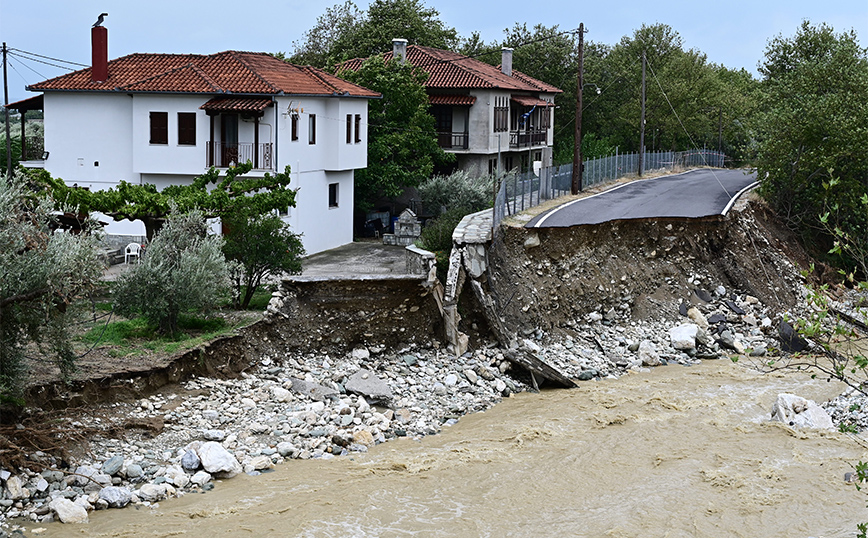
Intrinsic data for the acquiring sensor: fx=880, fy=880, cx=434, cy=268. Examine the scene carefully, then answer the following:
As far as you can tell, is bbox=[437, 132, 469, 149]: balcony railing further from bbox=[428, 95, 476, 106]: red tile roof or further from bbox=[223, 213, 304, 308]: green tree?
bbox=[223, 213, 304, 308]: green tree

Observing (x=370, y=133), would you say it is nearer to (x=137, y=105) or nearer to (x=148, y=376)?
(x=137, y=105)

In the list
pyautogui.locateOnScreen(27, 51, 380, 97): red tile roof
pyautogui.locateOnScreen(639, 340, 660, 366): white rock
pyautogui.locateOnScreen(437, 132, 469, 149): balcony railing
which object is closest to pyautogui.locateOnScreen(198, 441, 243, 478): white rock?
pyautogui.locateOnScreen(639, 340, 660, 366): white rock

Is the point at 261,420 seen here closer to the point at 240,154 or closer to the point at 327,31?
the point at 240,154

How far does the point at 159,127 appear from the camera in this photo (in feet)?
98.7

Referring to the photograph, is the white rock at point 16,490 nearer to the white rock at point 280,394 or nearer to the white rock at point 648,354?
the white rock at point 280,394

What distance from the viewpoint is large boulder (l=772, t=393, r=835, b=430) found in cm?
1958

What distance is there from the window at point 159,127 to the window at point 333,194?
6.51 metres

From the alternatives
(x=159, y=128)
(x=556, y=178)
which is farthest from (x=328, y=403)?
(x=556, y=178)

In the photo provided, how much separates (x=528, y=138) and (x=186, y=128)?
26624 millimetres

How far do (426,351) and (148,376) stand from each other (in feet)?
26.7

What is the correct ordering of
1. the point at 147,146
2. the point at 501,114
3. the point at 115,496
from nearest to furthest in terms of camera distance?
the point at 115,496 → the point at 147,146 → the point at 501,114

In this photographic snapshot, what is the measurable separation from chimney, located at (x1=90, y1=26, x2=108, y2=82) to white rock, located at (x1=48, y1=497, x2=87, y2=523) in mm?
20395

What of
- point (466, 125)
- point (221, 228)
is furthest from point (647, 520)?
point (466, 125)

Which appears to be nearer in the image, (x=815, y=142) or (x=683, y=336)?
(x=683, y=336)
